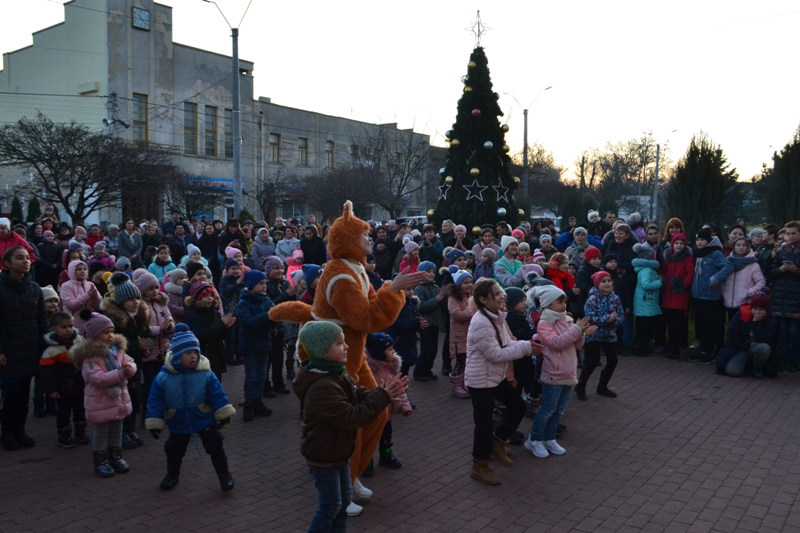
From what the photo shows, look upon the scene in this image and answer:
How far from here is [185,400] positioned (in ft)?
17.8

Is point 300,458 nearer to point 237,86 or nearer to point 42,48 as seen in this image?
point 237,86

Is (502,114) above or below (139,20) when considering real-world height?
below

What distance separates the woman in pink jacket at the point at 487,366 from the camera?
5.66 meters

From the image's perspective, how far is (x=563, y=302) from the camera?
643cm

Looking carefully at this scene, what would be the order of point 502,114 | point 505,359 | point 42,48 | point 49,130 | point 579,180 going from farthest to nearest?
1. point 579,180
2. point 42,48
3. point 49,130
4. point 502,114
5. point 505,359

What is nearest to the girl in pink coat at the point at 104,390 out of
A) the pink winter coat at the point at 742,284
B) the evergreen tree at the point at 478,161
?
the pink winter coat at the point at 742,284

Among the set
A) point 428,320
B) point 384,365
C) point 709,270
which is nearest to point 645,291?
point 709,270

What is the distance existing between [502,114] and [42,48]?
106ft

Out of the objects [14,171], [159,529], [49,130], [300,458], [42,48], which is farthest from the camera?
[42,48]

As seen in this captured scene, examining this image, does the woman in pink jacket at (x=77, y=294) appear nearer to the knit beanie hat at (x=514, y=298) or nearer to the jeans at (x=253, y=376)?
the jeans at (x=253, y=376)

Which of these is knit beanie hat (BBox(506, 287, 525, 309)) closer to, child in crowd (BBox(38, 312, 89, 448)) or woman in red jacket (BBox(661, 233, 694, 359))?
child in crowd (BBox(38, 312, 89, 448))

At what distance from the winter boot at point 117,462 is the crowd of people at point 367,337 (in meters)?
0.02

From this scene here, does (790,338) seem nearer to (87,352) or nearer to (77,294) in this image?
(87,352)

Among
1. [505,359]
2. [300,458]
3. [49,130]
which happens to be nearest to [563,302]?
[505,359]
